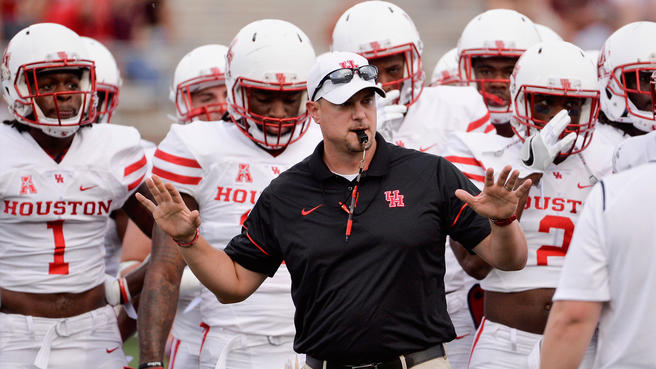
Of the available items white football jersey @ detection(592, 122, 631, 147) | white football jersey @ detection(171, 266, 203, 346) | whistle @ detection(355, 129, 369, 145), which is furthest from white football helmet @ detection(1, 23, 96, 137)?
white football jersey @ detection(592, 122, 631, 147)

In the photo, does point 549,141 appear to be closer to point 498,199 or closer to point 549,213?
point 549,213

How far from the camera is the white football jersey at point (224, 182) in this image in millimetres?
4758

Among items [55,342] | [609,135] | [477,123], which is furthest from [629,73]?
[55,342]

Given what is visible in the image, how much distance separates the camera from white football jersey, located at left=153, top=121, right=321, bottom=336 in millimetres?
4758

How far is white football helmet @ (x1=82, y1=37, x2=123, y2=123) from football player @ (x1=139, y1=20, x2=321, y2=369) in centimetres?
144

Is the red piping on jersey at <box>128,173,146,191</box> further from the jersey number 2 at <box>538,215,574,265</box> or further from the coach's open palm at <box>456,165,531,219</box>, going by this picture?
the coach's open palm at <box>456,165,531,219</box>

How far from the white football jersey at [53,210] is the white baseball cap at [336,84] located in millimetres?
1388

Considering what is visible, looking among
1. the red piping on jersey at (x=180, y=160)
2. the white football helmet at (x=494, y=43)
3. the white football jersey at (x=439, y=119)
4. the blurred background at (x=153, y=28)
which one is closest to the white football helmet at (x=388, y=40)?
the white football jersey at (x=439, y=119)

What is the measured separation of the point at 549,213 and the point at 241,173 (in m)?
1.32

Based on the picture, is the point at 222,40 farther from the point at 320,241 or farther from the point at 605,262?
the point at 605,262

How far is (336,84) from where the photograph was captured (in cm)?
408

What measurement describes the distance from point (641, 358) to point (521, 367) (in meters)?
1.58

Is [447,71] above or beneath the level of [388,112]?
beneath

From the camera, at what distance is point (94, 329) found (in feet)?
16.8
